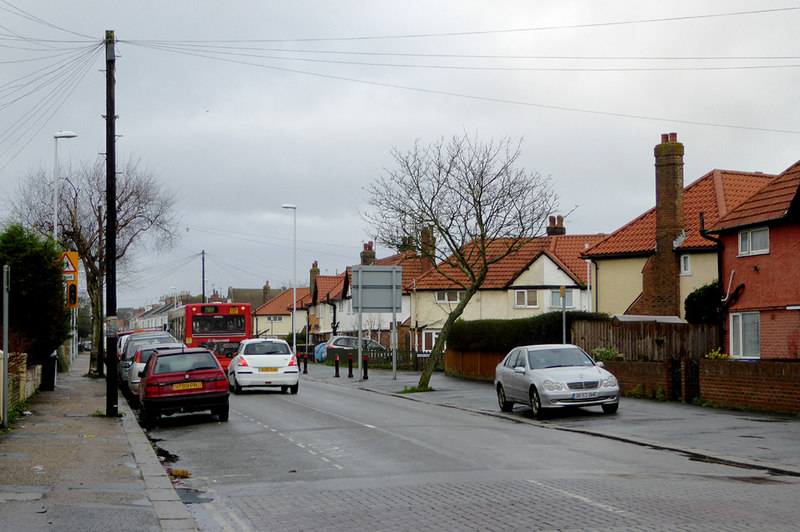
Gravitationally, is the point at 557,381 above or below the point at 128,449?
above

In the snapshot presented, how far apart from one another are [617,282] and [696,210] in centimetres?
471

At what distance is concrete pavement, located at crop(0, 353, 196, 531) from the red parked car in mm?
631

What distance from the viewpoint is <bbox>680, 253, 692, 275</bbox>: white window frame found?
36.8 metres

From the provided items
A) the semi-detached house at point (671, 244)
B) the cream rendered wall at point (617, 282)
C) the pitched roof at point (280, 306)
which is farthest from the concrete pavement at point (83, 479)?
the pitched roof at point (280, 306)

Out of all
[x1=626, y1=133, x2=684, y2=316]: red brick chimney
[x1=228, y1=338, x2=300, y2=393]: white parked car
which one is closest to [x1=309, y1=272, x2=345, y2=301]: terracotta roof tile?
[x1=626, y1=133, x2=684, y2=316]: red brick chimney

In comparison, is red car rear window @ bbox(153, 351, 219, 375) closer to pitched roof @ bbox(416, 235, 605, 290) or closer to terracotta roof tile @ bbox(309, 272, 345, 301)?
pitched roof @ bbox(416, 235, 605, 290)

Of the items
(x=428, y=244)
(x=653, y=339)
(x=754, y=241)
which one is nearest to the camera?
(x=754, y=241)

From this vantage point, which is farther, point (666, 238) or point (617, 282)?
point (617, 282)

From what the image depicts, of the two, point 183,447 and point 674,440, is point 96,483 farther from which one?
point 674,440

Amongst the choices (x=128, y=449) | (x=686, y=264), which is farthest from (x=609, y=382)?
(x=686, y=264)

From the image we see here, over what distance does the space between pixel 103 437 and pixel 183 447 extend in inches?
74.5

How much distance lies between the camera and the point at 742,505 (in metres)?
9.30

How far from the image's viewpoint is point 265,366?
94.8ft

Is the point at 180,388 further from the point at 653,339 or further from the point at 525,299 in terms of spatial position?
the point at 525,299
